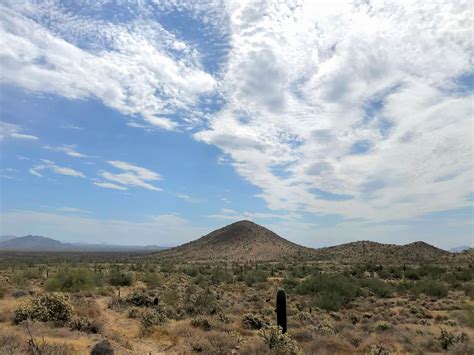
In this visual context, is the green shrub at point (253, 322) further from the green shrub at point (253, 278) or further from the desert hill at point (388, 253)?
the desert hill at point (388, 253)

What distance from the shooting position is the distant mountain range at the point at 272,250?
238 feet

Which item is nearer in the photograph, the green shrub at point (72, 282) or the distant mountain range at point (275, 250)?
Answer: the green shrub at point (72, 282)

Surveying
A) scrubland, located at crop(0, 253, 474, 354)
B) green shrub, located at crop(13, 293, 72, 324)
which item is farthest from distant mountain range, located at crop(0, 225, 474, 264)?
green shrub, located at crop(13, 293, 72, 324)

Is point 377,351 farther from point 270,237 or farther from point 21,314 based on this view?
point 270,237

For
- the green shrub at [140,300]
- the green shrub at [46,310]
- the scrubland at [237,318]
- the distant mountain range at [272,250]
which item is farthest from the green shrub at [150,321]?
the distant mountain range at [272,250]

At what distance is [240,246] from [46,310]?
92074mm

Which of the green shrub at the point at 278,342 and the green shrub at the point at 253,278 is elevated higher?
the green shrub at the point at 253,278

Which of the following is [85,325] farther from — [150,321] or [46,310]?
[150,321]

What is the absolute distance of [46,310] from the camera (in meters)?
16.7

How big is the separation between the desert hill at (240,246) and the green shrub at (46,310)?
2834 inches

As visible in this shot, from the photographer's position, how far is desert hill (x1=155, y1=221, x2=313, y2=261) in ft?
311

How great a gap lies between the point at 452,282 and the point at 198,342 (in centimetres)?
2792

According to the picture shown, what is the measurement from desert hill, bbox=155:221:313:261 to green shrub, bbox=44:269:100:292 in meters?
61.5

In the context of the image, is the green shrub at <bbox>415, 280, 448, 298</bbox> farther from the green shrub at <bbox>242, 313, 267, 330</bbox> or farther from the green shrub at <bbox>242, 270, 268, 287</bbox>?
the green shrub at <bbox>242, 313, 267, 330</bbox>
